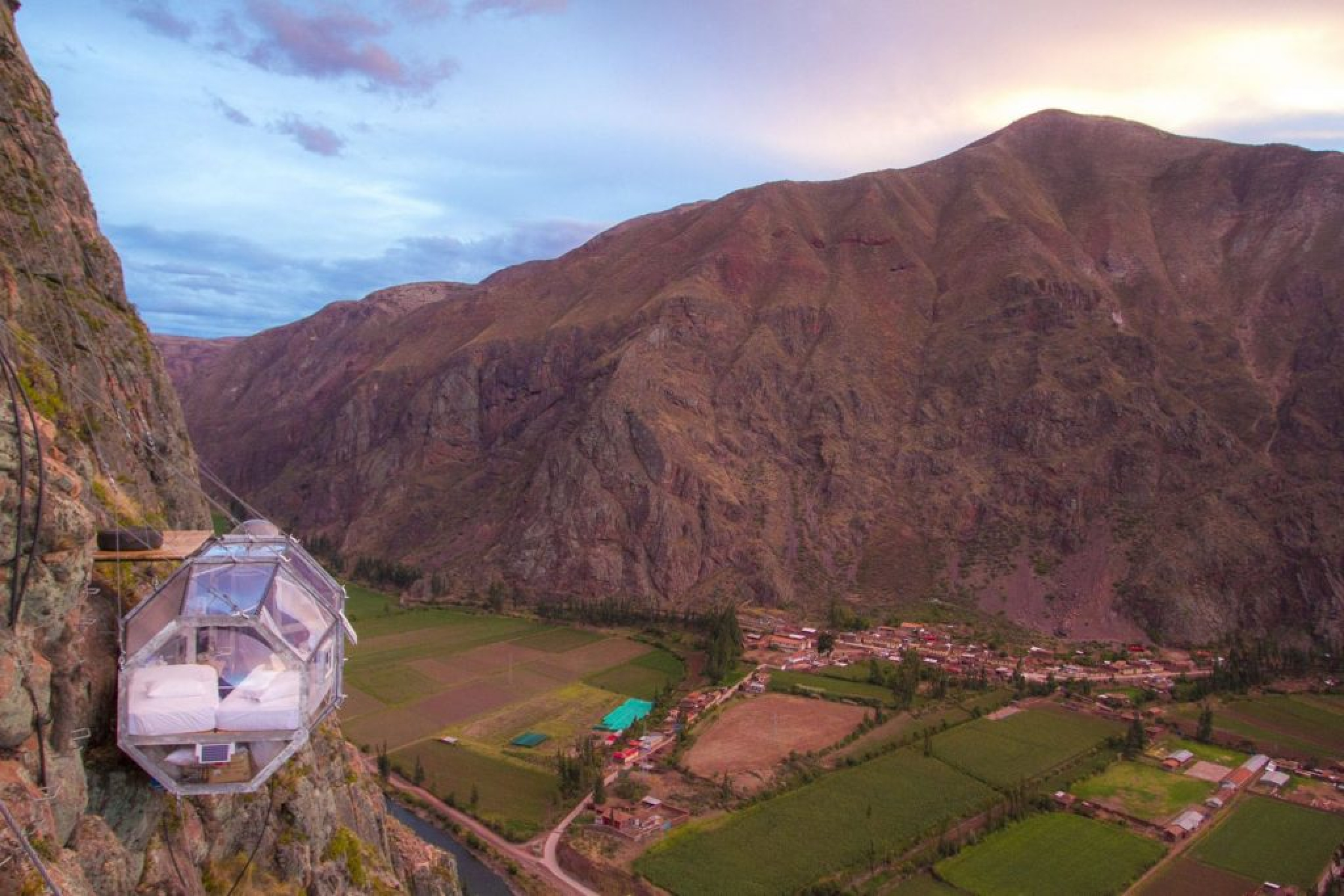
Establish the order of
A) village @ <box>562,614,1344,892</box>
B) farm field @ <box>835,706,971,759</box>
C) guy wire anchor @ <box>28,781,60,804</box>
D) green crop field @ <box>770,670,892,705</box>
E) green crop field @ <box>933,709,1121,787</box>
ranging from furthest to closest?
A: green crop field @ <box>770,670,892,705</box> → farm field @ <box>835,706,971,759</box> → green crop field @ <box>933,709,1121,787</box> → village @ <box>562,614,1344,892</box> → guy wire anchor @ <box>28,781,60,804</box>

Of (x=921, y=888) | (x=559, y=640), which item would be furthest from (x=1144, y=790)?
(x=559, y=640)

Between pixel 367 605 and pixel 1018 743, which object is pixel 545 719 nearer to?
pixel 1018 743

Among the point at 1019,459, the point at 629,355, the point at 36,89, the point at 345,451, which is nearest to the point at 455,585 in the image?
the point at 629,355

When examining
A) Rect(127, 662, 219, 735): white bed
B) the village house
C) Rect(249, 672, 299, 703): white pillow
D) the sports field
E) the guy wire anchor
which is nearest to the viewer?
the guy wire anchor

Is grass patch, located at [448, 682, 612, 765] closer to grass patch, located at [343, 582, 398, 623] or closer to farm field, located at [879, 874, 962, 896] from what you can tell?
farm field, located at [879, 874, 962, 896]

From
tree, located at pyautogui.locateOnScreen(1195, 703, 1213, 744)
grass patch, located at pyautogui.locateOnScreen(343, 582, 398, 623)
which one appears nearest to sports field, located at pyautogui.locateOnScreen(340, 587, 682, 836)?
grass patch, located at pyautogui.locateOnScreen(343, 582, 398, 623)

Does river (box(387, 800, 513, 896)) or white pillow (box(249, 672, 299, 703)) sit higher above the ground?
white pillow (box(249, 672, 299, 703))

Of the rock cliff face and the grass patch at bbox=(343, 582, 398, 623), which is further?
the grass patch at bbox=(343, 582, 398, 623)
